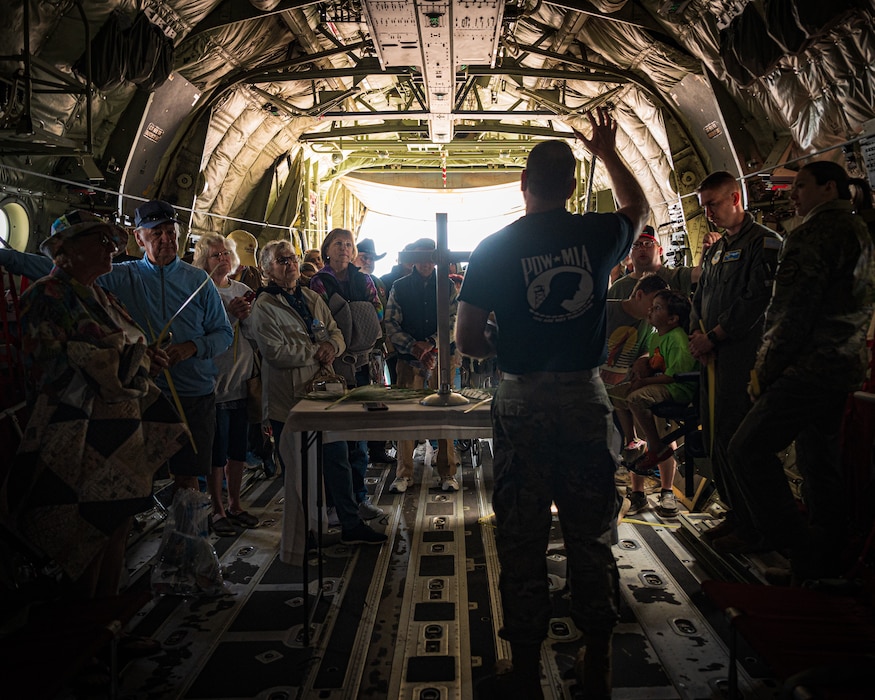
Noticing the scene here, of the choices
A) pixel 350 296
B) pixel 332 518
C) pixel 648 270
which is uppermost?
pixel 648 270

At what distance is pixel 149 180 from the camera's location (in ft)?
23.0

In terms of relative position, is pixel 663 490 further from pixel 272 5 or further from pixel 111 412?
pixel 272 5

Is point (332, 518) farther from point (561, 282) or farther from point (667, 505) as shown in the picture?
point (561, 282)

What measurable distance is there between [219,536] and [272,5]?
192 inches

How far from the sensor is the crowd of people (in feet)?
7.07

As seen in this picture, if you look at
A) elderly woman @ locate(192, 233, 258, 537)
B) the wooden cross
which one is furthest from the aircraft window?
the wooden cross

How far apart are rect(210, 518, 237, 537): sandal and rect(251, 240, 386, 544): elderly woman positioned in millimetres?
700

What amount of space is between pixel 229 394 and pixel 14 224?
2.68 metres

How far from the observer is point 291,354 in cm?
372

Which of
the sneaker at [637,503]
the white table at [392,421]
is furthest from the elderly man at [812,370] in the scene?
the sneaker at [637,503]

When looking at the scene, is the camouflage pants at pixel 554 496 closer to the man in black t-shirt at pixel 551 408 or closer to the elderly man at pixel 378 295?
the man in black t-shirt at pixel 551 408

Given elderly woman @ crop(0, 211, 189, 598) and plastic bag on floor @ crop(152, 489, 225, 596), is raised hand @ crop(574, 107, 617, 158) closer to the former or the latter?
elderly woman @ crop(0, 211, 189, 598)

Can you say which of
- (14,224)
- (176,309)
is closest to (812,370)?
(176,309)

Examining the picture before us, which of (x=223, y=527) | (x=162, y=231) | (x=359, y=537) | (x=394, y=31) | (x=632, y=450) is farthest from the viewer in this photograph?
(x=394, y=31)
